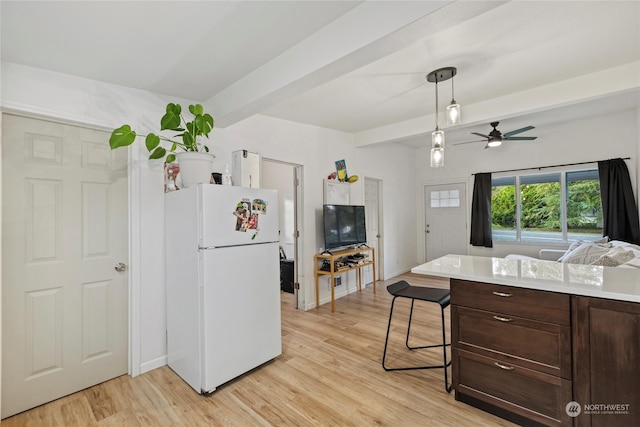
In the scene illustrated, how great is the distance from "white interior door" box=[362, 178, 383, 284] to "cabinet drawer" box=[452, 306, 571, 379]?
3.17 m

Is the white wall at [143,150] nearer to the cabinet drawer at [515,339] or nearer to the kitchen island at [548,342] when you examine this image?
the kitchen island at [548,342]

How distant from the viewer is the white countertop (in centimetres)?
150

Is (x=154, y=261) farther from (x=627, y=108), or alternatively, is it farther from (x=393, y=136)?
(x=627, y=108)

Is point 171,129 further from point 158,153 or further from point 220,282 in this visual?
point 220,282

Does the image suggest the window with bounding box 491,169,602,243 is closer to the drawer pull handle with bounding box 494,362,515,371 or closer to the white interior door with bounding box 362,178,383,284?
the white interior door with bounding box 362,178,383,284

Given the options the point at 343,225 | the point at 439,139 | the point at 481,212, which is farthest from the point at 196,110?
the point at 481,212

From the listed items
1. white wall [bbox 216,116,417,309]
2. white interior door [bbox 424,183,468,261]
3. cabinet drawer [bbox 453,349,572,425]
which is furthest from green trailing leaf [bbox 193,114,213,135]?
white interior door [bbox 424,183,468,261]

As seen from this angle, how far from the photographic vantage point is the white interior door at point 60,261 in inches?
78.4

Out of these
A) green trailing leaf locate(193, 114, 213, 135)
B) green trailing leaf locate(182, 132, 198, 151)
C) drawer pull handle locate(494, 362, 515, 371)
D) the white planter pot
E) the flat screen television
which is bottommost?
drawer pull handle locate(494, 362, 515, 371)

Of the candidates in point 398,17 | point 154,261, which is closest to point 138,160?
point 154,261

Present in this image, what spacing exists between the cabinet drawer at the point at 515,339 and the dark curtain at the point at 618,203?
4060 mm

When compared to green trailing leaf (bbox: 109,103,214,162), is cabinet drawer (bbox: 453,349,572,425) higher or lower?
lower

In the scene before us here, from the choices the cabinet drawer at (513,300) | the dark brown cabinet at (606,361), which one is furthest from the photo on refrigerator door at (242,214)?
the dark brown cabinet at (606,361)

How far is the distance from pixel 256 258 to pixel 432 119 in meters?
2.90
